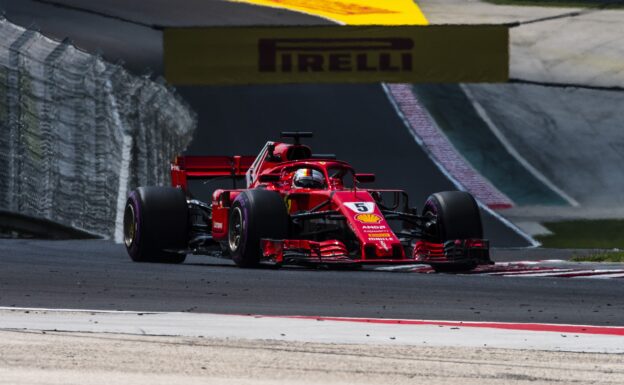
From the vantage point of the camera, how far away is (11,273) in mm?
15867

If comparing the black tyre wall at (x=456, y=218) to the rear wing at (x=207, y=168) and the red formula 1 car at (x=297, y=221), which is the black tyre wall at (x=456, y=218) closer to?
the red formula 1 car at (x=297, y=221)

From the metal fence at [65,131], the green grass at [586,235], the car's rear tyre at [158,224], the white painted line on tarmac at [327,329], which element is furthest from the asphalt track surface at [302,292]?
the green grass at [586,235]

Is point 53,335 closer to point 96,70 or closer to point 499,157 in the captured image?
point 96,70

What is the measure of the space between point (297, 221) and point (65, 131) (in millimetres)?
7789

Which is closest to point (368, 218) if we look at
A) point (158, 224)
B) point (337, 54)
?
point (158, 224)

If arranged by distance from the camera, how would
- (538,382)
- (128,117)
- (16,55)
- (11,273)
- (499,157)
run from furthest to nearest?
(499,157) → (128,117) → (16,55) → (11,273) → (538,382)

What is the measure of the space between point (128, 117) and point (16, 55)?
110 inches

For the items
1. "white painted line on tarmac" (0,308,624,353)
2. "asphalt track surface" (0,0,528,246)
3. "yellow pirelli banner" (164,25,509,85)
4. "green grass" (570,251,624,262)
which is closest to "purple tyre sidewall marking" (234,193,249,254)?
"green grass" (570,251,624,262)

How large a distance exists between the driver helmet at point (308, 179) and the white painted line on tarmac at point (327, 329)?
713cm

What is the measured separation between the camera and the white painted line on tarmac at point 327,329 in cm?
986

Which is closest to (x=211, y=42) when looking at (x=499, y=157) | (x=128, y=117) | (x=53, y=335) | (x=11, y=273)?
(x=499, y=157)

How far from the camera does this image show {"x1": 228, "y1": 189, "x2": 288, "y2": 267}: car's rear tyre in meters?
17.4

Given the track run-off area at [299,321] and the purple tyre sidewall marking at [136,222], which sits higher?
the purple tyre sidewall marking at [136,222]

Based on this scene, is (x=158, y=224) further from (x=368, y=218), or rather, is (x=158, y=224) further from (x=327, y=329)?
(x=327, y=329)
